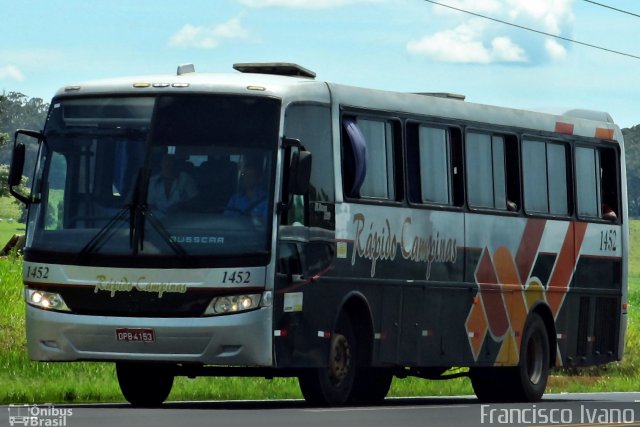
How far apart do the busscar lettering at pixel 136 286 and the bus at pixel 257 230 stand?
0.06 ft

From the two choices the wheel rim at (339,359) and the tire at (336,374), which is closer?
the tire at (336,374)

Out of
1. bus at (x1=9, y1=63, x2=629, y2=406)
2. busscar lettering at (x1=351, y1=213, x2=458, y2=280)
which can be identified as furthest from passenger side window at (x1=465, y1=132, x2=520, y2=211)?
busscar lettering at (x1=351, y1=213, x2=458, y2=280)

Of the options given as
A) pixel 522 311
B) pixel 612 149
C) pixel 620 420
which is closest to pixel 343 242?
pixel 620 420

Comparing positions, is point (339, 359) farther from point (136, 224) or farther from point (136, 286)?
point (136, 224)

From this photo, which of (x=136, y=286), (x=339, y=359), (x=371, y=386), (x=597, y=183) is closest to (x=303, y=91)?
(x=136, y=286)

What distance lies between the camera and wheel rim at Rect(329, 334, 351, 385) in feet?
65.6

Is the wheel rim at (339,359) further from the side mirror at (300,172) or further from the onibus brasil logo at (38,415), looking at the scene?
the onibus brasil logo at (38,415)

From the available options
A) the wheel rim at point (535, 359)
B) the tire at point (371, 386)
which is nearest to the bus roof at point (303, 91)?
the wheel rim at point (535, 359)

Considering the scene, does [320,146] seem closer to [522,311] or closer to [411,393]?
[522,311]

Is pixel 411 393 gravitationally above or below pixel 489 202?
below

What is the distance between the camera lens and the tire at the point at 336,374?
779 inches

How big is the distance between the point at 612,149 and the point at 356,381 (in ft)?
18.3

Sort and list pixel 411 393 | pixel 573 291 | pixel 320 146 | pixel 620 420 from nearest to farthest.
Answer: pixel 620 420
pixel 320 146
pixel 573 291
pixel 411 393

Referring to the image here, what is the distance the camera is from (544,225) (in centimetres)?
2494
